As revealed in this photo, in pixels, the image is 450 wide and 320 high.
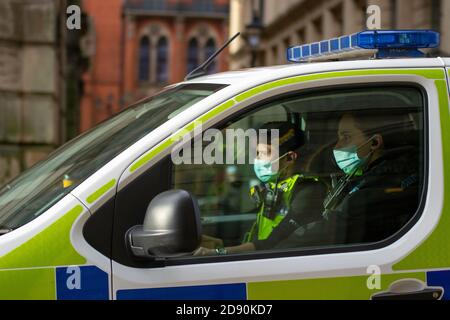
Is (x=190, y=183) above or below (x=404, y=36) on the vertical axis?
below

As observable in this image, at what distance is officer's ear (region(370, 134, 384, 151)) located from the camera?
3.49 metres

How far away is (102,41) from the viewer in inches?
2699

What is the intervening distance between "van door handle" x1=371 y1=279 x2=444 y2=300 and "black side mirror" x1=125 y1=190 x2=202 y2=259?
765 mm

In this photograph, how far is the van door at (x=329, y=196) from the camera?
3.05 meters

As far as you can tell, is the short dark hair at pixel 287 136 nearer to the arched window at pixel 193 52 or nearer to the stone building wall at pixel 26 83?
the stone building wall at pixel 26 83

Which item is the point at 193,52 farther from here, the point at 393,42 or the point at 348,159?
the point at 348,159

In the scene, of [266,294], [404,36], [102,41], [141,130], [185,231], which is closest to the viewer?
[185,231]

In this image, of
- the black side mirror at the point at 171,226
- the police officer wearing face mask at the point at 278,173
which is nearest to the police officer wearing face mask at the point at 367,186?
the police officer wearing face mask at the point at 278,173

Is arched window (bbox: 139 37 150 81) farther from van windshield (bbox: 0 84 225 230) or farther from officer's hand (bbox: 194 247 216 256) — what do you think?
officer's hand (bbox: 194 247 216 256)

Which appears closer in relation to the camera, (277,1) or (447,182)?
(447,182)
